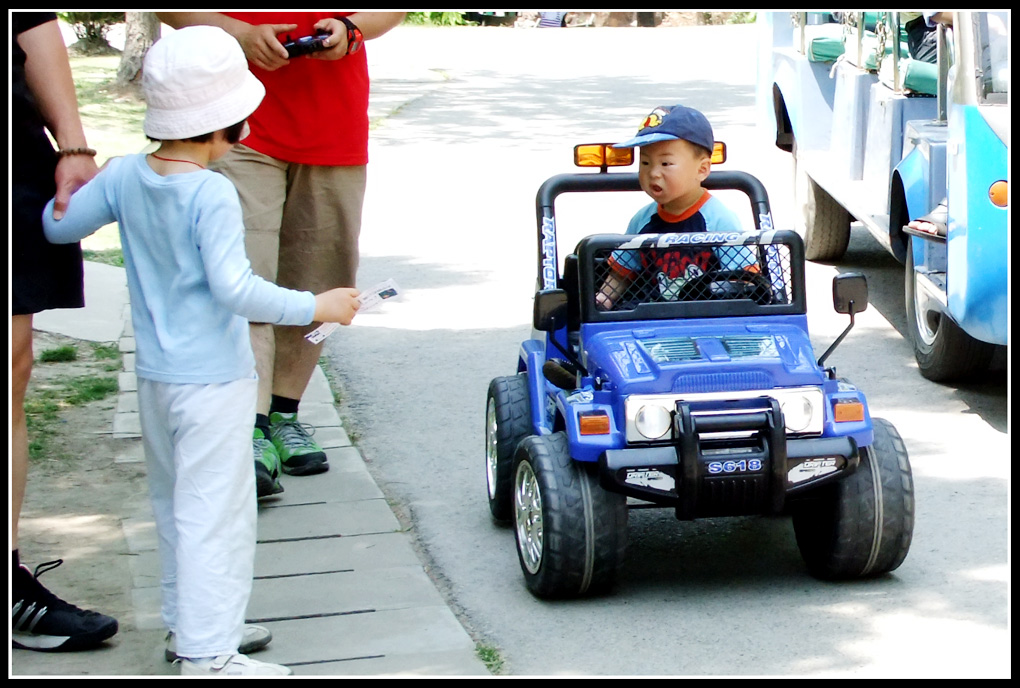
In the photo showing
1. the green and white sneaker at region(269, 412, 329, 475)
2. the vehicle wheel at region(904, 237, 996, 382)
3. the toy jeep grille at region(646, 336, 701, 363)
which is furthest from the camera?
the vehicle wheel at region(904, 237, 996, 382)

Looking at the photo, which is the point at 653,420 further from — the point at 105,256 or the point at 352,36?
the point at 105,256

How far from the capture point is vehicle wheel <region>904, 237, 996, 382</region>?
6.68 metres

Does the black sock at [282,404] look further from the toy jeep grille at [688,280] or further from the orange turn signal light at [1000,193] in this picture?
the orange turn signal light at [1000,193]

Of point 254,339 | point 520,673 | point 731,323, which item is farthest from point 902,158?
point 520,673

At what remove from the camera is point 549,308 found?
4.58 meters

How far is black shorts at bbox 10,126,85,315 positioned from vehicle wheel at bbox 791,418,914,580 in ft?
7.61

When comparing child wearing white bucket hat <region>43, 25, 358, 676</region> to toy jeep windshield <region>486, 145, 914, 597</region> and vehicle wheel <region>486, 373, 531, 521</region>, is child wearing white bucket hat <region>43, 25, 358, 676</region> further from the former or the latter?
vehicle wheel <region>486, 373, 531, 521</region>

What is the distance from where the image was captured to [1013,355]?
5.32 meters

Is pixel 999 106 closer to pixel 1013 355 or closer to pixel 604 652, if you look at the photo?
pixel 1013 355

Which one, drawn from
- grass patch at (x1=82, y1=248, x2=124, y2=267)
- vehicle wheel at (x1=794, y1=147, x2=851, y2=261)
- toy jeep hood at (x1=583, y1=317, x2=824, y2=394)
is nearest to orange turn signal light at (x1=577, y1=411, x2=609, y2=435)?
toy jeep hood at (x1=583, y1=317, x2=824, y2=394)

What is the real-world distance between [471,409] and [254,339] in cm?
157

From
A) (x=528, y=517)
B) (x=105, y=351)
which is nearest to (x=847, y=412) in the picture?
(x=528, y=517)

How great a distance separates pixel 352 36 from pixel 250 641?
7.44 feet

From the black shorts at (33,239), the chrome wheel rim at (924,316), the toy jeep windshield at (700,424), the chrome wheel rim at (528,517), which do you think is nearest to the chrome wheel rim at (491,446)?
the toy jeep windshield at (700,424)
